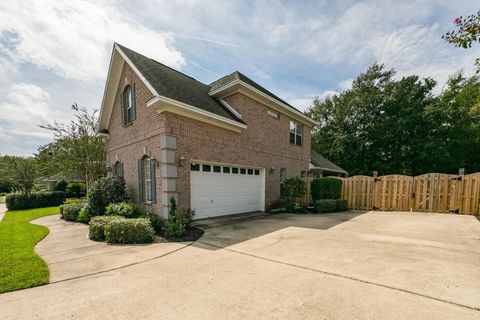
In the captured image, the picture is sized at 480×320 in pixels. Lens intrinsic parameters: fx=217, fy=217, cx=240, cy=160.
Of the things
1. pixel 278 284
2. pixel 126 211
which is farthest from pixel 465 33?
pixel 126 211

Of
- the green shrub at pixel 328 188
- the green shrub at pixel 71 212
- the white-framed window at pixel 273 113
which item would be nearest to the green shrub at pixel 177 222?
the green shrub at pixel 71 212

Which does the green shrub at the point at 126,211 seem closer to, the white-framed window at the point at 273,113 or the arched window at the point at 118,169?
the arched window at the point at 118,169

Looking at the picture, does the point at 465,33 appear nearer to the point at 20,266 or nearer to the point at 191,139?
the point at 191,139

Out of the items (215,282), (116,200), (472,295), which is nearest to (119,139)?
(116,200)

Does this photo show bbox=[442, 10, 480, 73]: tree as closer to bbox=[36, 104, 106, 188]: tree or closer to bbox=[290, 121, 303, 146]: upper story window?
bbox=[290, 121, 303, 146]: upper story window

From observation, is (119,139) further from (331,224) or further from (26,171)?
(26,171)

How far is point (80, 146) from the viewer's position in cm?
1659

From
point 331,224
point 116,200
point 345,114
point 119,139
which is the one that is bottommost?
point 331,224

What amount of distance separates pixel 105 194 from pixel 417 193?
1581 centimetres

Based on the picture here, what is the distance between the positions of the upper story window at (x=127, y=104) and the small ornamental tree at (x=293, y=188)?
8973mm

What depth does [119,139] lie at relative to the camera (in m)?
11.5

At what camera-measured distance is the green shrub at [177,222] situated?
7055mm

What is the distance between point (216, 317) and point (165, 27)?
29.6ft

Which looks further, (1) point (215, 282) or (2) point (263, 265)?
(2) point (263, 265)
